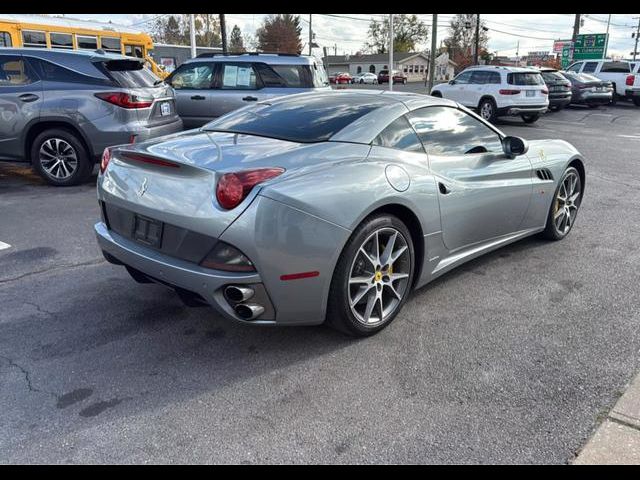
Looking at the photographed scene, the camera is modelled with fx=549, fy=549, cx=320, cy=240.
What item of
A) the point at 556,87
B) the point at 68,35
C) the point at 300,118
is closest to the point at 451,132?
the point at 300,118

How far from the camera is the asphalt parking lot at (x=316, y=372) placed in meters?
2.44

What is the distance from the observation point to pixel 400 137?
3.65 meters

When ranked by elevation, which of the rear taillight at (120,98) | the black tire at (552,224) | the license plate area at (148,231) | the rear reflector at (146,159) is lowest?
the black tire at (552,224)

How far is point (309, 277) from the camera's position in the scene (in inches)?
117

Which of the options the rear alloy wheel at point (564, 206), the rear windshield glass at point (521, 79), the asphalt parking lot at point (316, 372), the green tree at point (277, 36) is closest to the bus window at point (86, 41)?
the rear windshield glass at point (521, 79)

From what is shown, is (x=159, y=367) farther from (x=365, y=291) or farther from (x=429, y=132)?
(x=429, y=132)

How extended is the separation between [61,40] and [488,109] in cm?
1279

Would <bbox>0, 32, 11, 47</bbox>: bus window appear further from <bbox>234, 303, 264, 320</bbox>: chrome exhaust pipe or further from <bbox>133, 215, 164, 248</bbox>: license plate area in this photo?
<bbox>234, 303, 264, 320</bbox>: chrome exhaust pipe

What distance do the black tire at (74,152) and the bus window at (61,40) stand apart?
9432 millimetres

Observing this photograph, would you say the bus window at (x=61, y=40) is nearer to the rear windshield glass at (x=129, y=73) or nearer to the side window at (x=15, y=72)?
the side window at (x=15, y=72)

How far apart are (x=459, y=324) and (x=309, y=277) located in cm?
121

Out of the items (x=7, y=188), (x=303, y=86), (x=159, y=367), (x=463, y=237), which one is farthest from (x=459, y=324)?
(x=303, y=86)

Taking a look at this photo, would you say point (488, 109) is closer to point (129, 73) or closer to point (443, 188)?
point (129, 73)

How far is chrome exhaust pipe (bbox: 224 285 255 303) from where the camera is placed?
283 centimetres
